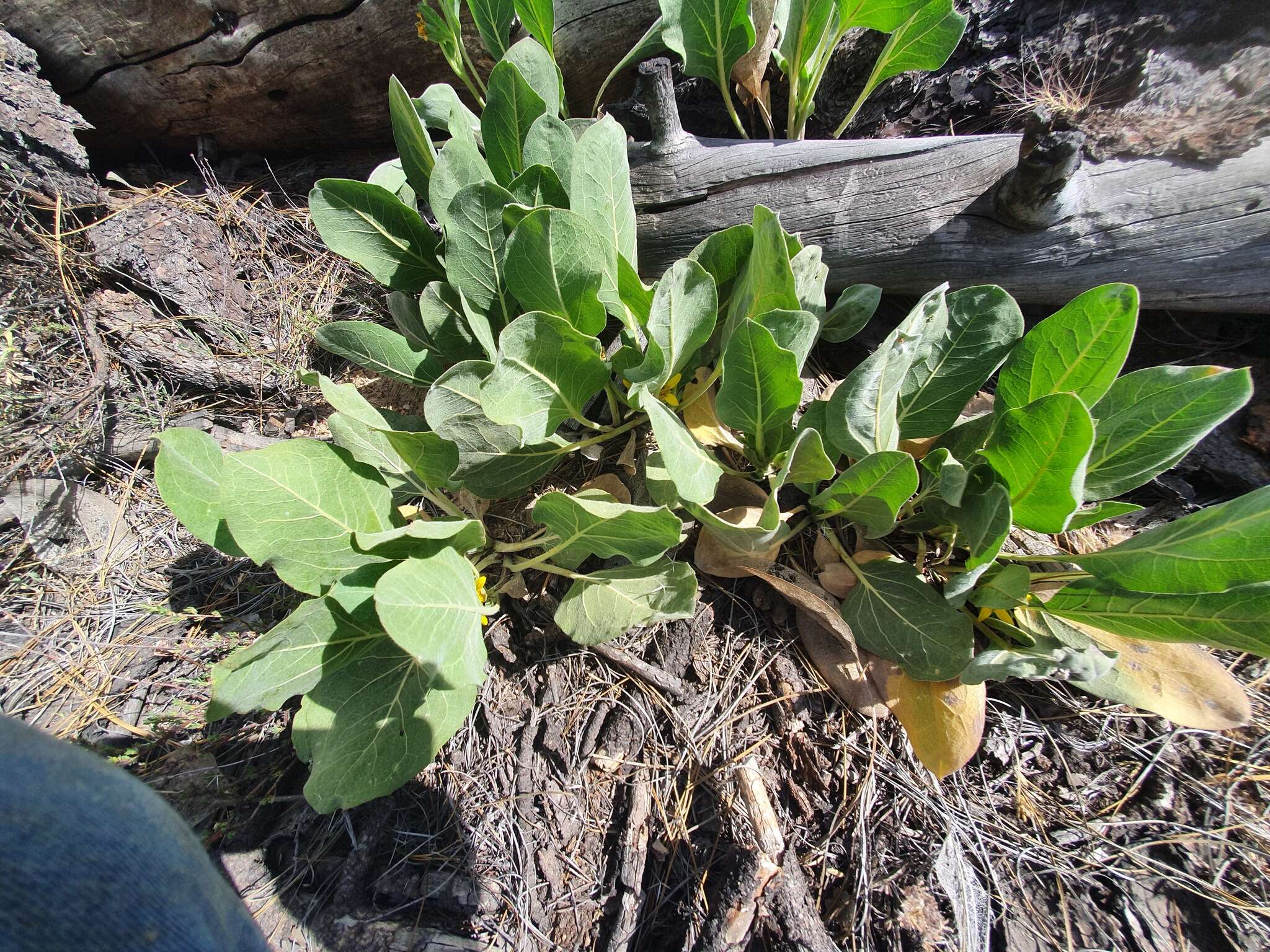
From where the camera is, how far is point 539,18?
1.72 meters

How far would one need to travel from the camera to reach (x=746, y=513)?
1353mm

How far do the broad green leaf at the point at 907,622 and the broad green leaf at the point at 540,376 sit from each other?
743 mm

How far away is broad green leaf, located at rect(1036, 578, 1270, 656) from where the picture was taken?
1.06 meters

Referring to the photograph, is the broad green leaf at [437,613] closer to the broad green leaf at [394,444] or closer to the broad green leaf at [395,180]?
the broad green leaf at [394,444]

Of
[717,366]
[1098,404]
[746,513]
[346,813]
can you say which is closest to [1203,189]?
[1098,404]

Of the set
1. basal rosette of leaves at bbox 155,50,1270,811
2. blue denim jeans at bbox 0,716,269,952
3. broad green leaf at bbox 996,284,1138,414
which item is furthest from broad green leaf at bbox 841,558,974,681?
blue denim jeans at bbox 0,716,269,952

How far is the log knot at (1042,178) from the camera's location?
127 cm

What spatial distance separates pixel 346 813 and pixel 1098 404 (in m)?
1.80

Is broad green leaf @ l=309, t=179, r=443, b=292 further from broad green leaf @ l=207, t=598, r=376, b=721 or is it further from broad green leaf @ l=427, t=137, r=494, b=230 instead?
broad green leaf @ l=207, t=598, r=376, b=721

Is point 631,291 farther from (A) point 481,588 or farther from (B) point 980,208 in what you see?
(B) point 980,208

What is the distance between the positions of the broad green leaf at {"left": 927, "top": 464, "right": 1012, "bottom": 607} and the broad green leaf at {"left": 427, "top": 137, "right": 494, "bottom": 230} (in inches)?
47.4

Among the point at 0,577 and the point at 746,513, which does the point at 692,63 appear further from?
the point at 0,577

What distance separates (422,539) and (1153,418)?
1407 mm

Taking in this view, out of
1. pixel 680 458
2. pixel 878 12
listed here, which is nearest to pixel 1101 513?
pixel 680 458
